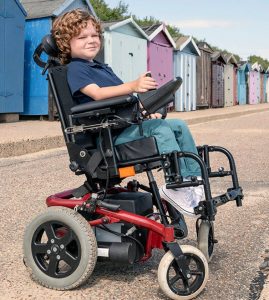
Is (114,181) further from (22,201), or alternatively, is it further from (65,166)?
(65,166)

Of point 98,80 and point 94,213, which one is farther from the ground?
point 98,80

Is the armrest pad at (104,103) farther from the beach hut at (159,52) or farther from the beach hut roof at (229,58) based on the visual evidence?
the beach hut roof at (229,58)

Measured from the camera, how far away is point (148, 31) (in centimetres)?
2048

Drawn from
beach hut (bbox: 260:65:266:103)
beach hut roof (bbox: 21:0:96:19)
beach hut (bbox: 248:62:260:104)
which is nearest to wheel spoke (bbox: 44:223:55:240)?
beach hut roof (bbox: 21:0:96:19)

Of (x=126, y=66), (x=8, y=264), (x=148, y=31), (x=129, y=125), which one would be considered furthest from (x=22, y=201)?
(x=148, y=31)

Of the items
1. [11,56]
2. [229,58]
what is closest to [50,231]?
[11,56]

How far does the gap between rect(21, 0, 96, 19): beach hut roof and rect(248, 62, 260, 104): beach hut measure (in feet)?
81.4

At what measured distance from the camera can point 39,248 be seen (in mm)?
2664

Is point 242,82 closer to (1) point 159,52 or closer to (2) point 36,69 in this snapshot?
(1) point 159,52

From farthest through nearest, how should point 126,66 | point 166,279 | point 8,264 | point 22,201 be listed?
point 126,66
point 22,201
point 8,264
point 166,279

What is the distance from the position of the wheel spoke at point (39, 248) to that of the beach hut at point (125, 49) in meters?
14.1

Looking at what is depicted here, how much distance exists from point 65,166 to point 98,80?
462 cm

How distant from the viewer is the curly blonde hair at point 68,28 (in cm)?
284

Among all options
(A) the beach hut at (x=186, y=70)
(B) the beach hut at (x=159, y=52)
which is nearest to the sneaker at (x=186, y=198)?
(B) the beach hut at (x=159, y=52)
